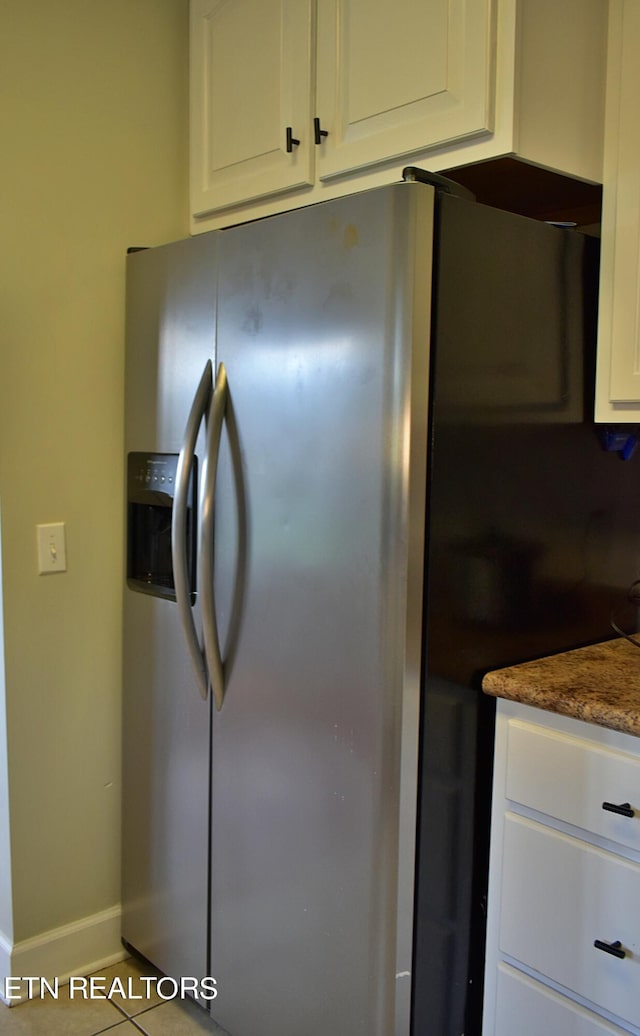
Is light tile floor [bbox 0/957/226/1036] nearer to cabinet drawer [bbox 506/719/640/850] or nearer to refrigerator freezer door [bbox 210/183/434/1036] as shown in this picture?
refrigerator freezer door [bbox 210/183/434/1036]

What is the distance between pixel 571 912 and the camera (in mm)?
1402

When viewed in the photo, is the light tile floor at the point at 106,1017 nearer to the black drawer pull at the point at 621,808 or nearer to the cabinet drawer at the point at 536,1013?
the cabinet drawer at the point at 536,1013

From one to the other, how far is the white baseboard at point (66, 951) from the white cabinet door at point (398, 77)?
1808 mm

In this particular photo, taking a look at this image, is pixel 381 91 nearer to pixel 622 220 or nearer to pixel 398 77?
pixel 398 77

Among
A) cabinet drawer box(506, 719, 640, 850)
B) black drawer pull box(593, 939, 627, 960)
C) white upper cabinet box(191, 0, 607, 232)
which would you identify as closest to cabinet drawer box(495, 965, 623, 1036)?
black drawer pull box(593, 939, 627, 960)

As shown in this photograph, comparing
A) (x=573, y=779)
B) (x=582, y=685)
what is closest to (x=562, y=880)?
(x=573, y=779)

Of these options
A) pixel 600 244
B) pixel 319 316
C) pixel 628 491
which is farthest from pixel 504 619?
pixel 600 244

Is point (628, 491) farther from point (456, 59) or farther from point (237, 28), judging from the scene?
point (237, 28)

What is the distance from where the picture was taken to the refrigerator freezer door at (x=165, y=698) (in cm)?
180

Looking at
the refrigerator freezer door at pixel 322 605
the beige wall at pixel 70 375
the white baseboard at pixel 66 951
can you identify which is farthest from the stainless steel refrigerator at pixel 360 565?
the white baseboard at pixel 66 951

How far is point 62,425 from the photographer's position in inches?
77.1

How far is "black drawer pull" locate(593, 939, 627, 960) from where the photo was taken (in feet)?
4.36

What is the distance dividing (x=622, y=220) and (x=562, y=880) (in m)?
1.16

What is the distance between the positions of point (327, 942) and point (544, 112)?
1496 millimetres
